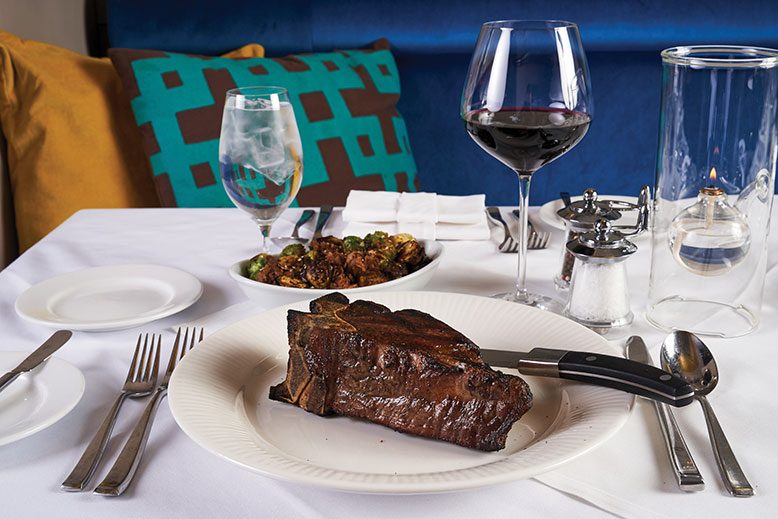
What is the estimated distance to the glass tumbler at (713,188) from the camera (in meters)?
0.97

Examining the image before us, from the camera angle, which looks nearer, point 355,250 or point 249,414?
point 249,414

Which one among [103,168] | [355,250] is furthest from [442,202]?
[103,168]

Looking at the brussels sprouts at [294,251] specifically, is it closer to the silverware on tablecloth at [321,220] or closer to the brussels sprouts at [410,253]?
the brussels sprouts at [410,253]

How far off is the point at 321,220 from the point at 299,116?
3.00ft

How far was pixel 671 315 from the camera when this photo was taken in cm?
104

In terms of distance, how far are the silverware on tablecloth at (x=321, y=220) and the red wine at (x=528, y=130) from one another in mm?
453

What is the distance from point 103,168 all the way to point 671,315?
5.45 feet

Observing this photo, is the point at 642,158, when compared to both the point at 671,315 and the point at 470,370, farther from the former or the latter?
the point at 470,370

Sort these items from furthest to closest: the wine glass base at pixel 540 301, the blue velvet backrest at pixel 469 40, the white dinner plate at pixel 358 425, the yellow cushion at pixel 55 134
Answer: the blue velvet backrest at pixel 469 40 < the yellow cushion at pixel 55 134 < the wine glass base at pixel 540 301 < the white dinner plate at pixel 358 425

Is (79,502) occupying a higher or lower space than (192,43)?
lower

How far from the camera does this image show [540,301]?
1.08 m

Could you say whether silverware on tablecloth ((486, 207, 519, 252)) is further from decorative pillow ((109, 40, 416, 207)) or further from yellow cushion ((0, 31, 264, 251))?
yellow cushion ((0, 31, 264, 251))

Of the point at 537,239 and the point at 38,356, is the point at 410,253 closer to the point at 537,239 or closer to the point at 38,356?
the point at 537,239

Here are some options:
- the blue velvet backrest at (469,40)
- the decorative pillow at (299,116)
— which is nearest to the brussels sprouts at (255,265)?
the decorative pillow at (299,116)
